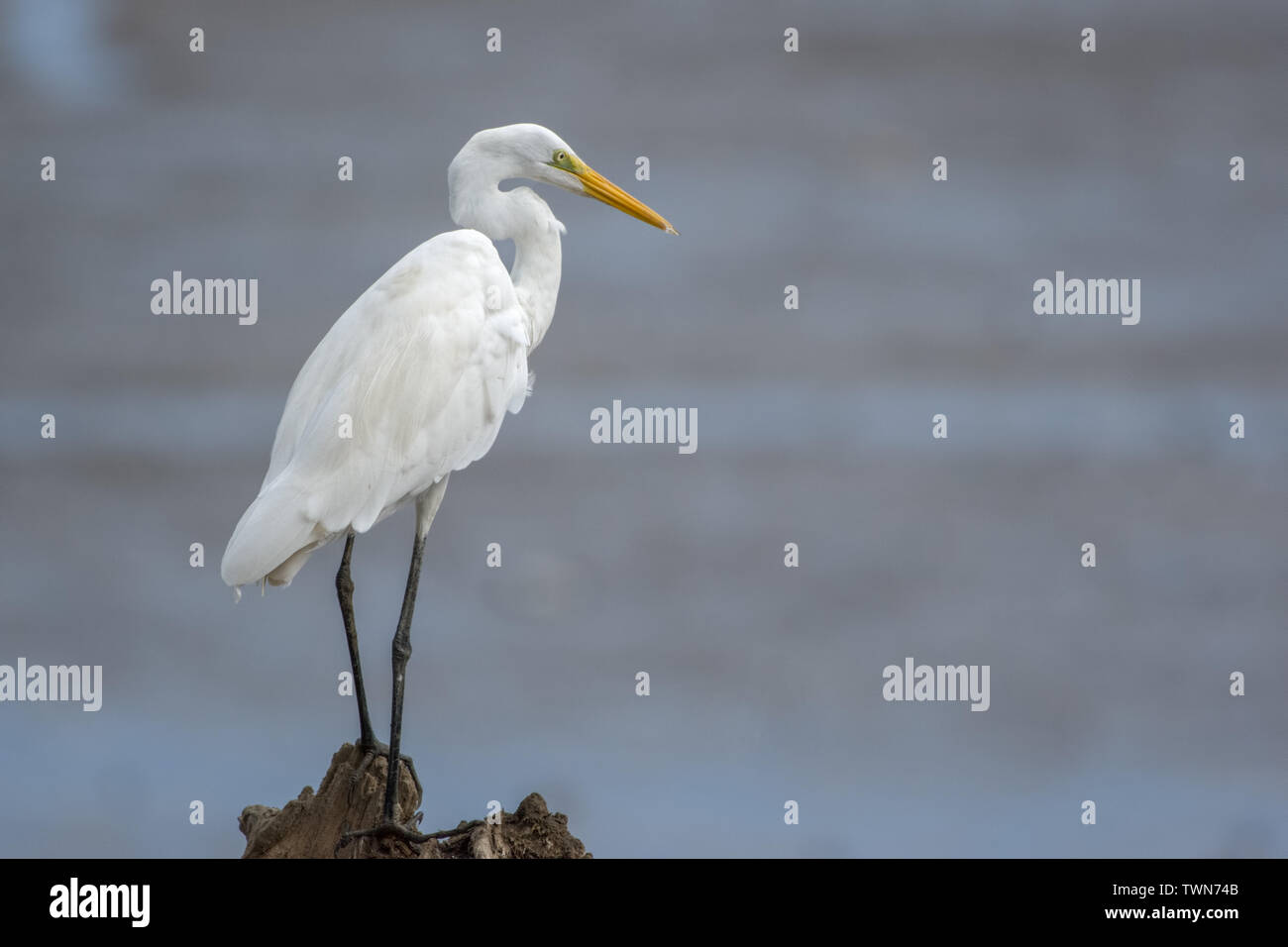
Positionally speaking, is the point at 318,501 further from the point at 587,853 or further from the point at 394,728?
the point at 587,853

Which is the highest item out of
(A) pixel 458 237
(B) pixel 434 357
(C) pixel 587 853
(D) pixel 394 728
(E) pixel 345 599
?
(A) pixel 458 237

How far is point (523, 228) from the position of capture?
4.85 meters

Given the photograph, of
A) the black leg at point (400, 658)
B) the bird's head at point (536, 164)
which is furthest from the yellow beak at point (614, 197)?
the black leg at point (400, 658)

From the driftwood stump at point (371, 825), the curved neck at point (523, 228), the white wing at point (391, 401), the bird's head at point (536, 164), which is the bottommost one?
the driftwood stump at point (371, 825)

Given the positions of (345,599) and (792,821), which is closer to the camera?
(345,599)

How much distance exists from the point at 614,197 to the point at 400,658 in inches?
70.7

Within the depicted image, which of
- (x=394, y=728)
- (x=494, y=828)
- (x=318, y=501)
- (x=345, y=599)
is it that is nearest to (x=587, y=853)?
(x=494, y=828)

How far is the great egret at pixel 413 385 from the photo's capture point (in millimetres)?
4277

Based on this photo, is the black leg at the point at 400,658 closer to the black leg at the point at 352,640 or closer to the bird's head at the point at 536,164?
the black leg at the point at 352,640

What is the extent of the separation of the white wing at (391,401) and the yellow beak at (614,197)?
Answer: 1.50 ft

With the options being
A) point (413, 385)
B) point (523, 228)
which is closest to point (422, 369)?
point (413, 385)

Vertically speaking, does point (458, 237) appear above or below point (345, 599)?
above

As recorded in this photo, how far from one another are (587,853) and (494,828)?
32 centimetres

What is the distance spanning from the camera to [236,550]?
13.6 feet
